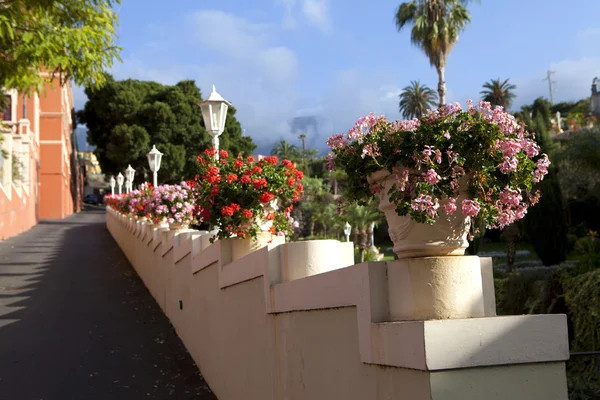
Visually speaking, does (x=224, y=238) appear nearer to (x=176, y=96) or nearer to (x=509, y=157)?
(x=509, y=157)

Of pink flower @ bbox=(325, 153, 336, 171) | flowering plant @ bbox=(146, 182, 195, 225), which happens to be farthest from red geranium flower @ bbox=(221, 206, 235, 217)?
flowering plant @ bbox=(146, 182, 195, 225)

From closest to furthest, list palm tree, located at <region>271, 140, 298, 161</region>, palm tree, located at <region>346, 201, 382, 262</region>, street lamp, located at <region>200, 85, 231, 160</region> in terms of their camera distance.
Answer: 1. street lamp, located at <region>200, 85, 231, 160</region>
2. palm tree, located at <region>346, 201, 382, 262</region>
3. palm tree, located at <region>271, 140, 298, 161</region>

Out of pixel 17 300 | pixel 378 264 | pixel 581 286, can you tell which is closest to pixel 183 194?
pixel 17 300

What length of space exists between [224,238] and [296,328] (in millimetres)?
2498

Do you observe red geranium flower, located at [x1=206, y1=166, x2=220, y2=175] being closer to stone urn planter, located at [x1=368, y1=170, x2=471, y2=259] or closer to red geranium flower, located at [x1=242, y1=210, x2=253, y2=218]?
red geranium flower, located at [x1=242, y1=210, x2=253, y2=218]

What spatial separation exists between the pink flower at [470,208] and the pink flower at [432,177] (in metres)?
0.16

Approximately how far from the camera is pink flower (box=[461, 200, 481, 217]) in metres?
3.05

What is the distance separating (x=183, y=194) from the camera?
49.8 ft

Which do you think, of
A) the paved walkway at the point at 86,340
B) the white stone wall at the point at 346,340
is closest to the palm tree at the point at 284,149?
the paved walkway at the point at 86,340

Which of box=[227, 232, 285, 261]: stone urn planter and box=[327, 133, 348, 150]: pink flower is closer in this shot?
box=[327, 133, 348, 150]: pink flower

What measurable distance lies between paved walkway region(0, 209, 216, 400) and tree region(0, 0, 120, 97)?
4129 millimetres

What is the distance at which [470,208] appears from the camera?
3053mm

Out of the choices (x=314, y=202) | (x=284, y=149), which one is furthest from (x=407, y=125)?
(x=284, y=149)

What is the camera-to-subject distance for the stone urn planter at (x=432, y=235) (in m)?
3.16
